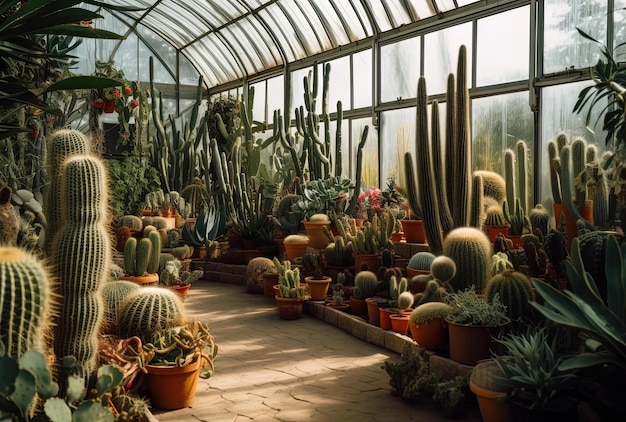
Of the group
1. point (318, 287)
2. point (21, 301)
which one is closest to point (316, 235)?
point (318, 287)

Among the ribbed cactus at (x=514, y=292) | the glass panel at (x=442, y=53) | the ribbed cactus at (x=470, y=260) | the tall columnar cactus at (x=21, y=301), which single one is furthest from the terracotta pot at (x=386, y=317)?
the glass panel at (x=442, y=53)

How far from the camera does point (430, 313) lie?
4195 mm

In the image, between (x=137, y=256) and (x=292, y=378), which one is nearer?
(x=292, y=378)

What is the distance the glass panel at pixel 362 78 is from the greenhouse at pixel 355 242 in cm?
4

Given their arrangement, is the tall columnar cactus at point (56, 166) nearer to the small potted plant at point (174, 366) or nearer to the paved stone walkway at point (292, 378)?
the small potted plant at point (174, 366)

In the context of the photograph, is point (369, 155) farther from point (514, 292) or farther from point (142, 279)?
point (514, 292)

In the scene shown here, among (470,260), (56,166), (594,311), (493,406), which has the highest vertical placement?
(56,166)

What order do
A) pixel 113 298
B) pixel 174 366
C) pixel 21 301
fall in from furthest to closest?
pixel 113 298 < pixel 174 366 < pixel 21 301

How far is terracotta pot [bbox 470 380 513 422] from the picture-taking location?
313 cm

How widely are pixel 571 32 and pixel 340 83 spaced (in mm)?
4962

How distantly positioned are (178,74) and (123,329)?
46.2 ft

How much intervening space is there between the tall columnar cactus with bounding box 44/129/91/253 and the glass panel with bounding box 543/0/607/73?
17.4ft

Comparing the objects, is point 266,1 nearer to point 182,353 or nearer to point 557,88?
point 557,88

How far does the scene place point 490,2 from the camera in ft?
25.3
